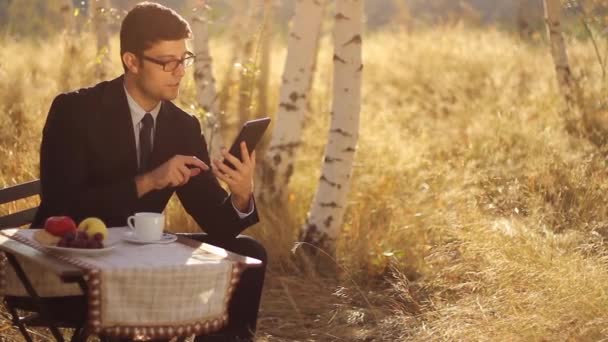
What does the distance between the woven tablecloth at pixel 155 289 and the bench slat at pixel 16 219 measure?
93 centimetres

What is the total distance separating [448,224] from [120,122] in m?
2.89

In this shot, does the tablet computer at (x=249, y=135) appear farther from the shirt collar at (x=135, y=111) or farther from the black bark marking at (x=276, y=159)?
the black bark marking at (x=276, y=159)

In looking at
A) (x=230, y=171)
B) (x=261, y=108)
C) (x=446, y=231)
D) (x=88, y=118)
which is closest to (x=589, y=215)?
(x=446, y=231)

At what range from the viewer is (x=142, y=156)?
4.29 meters

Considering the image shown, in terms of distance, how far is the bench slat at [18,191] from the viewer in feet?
14.2

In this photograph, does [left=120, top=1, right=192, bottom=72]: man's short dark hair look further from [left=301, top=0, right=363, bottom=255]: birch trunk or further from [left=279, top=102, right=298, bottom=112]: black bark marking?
[left=279, top=102, right=298, bottom=112]: black bark marking

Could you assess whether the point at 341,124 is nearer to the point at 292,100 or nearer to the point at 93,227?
the point at 292,100

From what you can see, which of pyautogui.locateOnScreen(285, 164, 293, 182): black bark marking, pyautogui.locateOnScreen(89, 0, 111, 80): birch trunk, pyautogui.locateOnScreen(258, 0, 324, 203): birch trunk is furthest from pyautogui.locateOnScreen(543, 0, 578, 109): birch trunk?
pyautogui.locateOnScreen(89, 0, 111, 80): birch trunk

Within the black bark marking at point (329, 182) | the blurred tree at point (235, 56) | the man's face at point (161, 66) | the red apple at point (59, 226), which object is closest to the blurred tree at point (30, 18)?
the blurred tree at point (235, 56)

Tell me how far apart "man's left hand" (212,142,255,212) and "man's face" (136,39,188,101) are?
368 millimetres

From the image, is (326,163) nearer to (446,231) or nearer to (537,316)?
(446,231)

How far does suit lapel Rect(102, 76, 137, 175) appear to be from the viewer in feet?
13.8

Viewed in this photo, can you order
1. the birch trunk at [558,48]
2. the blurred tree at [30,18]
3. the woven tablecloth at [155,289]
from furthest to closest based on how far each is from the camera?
the blurred tree at [30,18]
the birch trunk at [558,48]
the woven tablecloth at [155,289]

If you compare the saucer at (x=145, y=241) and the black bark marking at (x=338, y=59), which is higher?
the black bark marking at (x=338, y=59)
